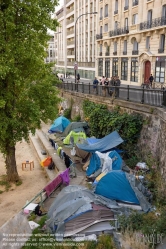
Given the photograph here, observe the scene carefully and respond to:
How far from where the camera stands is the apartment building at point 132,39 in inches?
1003

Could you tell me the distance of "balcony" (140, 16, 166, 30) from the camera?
960 inches

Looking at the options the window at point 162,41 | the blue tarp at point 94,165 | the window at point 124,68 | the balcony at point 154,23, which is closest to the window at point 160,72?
the window at point 162,41

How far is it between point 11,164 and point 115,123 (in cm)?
630

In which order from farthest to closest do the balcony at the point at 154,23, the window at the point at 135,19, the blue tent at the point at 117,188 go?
the window at the point at 135,19 → the balcony at the point at 154,23 → the blue tent at the point at 117,188

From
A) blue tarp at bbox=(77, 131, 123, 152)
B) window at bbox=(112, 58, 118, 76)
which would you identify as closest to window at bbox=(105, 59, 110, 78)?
window at bbox=(112, 58, 118, 76)

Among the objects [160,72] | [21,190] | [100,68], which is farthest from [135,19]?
[21,190]

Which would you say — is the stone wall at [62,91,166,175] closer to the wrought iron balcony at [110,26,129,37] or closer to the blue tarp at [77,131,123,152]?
the blue tarp at [77,131,123,152]

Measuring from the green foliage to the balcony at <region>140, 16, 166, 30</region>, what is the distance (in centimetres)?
1289

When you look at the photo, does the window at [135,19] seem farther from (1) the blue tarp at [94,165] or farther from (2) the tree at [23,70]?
(1) the blue tarp at [94,165]

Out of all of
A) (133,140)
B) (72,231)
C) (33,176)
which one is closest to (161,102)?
(133,140)

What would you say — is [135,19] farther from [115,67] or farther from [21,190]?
[21,190]

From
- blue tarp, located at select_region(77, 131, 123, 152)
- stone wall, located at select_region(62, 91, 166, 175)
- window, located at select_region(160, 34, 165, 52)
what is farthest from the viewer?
window, located at select_region(160, 34, 165, 52)

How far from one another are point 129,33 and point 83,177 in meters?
23.6

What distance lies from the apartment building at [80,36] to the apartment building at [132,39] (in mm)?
4538
